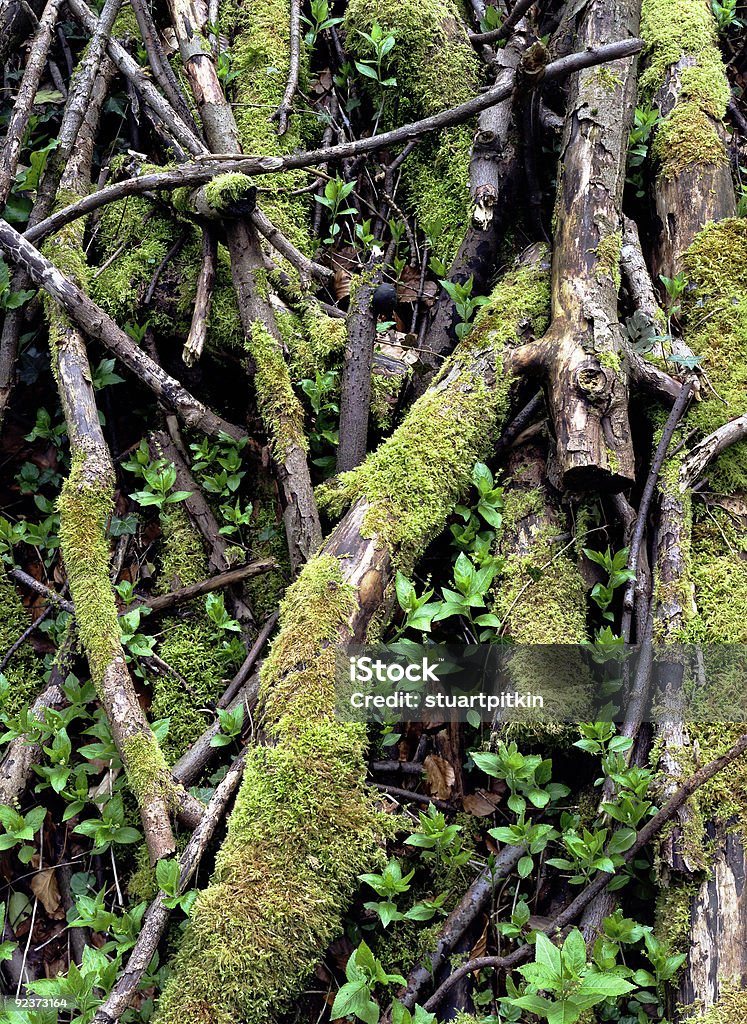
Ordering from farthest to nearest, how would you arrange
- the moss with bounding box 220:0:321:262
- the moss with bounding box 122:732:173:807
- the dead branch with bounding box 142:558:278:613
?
the moss with bounding box 220:0:321:262 → the dead branch with bounding box 142:558:278:613 → the moss with bounding box 122:732:173:807

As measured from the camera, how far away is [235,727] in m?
3.13

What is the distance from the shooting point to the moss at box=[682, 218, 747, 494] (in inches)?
134

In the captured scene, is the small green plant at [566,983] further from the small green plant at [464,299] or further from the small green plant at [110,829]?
the small green plant at [464,299]

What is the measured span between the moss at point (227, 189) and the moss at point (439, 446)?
1293 mm

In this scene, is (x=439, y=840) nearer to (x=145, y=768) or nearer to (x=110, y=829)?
(x=145, y=768)

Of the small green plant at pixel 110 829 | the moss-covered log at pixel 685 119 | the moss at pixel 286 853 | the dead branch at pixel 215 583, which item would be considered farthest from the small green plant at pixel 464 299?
the small green plant at pixel 110 829

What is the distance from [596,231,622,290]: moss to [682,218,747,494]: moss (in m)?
0.45

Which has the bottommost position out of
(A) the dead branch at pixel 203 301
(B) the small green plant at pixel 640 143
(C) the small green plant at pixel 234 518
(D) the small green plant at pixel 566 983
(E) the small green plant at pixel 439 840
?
(D) the small green plant at pixel 566 983

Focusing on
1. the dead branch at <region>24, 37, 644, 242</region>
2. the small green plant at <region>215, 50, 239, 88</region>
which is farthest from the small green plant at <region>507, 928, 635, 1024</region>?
the small green plant at <region>215, 50, 239, 88</region>

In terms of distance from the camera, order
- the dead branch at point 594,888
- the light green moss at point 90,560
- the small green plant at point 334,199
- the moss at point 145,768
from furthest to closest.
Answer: the small green plant at point 334,199 < the light green moss at point 90,560 < the moss at point 145,768 < the dead branch at point 594,888

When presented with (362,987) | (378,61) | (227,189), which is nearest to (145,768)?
(362,987)

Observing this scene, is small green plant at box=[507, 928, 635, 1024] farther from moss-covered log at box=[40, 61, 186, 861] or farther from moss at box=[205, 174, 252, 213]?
moss at box=[205, 174, 252, 213]

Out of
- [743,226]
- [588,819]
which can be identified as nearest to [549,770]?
[588,819]

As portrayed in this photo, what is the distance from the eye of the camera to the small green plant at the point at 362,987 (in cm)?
249
